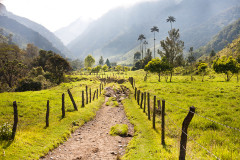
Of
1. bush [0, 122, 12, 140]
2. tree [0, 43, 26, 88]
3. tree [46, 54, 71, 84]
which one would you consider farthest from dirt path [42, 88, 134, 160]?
tree [46, 54, 71, 84]

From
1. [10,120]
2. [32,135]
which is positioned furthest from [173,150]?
[10,120]

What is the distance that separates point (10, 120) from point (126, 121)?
12.8 m

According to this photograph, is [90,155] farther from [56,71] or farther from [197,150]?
[56,71]

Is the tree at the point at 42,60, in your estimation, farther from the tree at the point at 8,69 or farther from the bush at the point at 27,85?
the bush at the point at 27,85

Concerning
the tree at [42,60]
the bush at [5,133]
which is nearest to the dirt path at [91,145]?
the bush at [5,133]

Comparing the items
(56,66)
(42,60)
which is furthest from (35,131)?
(42,60)

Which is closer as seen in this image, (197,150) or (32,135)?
(197,150)

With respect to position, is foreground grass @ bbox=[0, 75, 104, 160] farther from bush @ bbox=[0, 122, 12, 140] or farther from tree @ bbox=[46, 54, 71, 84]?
tree @ bbox=[46, 54, 71, 84]

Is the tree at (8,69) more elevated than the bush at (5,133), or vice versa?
the tree at (8,69)

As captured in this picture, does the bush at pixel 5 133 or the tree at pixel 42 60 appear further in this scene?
the tree at pixel 42 60

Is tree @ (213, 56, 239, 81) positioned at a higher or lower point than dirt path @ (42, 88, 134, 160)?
higher

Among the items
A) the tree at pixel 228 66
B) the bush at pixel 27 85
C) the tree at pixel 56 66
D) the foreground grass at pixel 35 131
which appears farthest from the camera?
the tree at pixel 56 66

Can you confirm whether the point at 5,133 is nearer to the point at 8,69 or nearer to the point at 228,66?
the point at 8,69

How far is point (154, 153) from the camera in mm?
8734
